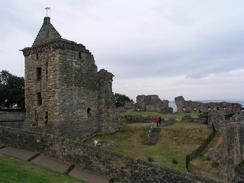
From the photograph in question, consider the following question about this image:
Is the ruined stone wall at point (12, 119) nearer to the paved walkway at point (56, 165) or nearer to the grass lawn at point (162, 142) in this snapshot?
the grass lawn at point (162, 142)

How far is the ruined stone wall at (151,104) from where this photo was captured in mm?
51500

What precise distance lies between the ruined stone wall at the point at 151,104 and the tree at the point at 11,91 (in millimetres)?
14738

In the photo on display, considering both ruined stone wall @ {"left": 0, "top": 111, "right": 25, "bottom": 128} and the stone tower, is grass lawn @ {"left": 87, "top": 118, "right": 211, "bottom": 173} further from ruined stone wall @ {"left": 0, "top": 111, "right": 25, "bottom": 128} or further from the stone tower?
ruined stone wall @ {"left": 0, "top": 111, "right": 25, "bottom": 128}

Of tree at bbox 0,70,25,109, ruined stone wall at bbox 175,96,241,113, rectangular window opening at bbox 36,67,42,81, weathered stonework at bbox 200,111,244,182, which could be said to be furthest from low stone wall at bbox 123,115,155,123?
ruined stone wall at bbox 175,96,241,113

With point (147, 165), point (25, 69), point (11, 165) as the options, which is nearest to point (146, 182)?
point (147, 165)

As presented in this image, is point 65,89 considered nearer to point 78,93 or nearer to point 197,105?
point 78,93

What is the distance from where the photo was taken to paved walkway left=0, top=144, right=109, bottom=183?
18.4 metres

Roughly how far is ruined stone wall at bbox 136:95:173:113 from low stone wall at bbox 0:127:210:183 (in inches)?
1246

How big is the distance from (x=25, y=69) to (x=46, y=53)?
320cm

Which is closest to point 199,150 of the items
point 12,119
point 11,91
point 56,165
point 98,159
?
point 98,159

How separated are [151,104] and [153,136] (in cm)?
2047

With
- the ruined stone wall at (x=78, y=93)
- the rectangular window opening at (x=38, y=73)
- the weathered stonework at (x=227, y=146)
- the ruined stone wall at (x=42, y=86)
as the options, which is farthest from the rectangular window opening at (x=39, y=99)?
the weathered stonework at (x=227, y=146)

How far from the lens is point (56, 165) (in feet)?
62.8

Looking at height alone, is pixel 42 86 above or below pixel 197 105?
above
